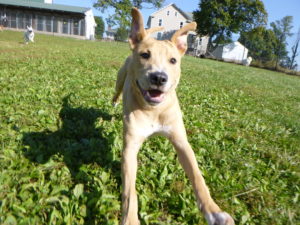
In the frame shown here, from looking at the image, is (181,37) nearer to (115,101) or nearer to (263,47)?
(115,101)

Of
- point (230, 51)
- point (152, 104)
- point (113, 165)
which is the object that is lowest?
point (113, 165)

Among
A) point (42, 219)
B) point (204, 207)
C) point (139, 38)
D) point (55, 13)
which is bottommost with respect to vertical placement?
point (42, 219)

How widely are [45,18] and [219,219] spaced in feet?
186

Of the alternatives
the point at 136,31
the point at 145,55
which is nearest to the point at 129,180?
the point at 145,55

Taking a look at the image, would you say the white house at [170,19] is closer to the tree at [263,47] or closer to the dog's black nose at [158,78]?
the tree at [263,47]

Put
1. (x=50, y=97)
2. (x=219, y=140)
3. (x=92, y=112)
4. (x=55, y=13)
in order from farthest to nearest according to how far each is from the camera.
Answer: (x=55, y=13) → (x=50, y=97) → (x=92, y=112) → (x=219, y=140)

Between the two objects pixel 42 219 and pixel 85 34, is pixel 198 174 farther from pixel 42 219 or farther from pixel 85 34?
pixel 85 34

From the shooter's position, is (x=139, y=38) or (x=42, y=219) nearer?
(x=42, y=219)

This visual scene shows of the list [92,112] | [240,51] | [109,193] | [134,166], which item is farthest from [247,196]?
[240,51]

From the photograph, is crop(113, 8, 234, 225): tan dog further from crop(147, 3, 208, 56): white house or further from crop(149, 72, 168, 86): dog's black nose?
crop(147, 3, 208, 56): white house

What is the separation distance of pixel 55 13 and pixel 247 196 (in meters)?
56.1

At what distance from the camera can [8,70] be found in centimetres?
838

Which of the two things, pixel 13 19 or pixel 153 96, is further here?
pixel 13 19

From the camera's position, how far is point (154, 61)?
3.50 m
